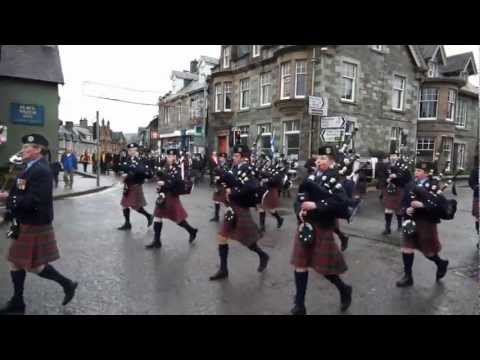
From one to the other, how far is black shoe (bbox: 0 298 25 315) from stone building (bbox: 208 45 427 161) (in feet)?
45.9

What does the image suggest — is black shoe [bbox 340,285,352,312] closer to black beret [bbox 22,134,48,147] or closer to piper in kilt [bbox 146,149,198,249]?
piper in kilt [bbox 146,149,198,249]

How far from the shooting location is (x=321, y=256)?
4016 mm

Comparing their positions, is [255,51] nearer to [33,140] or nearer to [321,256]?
[33,140]

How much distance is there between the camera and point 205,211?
444 inches

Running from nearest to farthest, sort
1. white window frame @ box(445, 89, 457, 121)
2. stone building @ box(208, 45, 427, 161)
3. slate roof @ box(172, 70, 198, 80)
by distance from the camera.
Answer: stone building @ box(208, 45, 427, 161), white window frame @ box(445, 89, 457, 121), slate roof @ box(172, 70, 198, 80)

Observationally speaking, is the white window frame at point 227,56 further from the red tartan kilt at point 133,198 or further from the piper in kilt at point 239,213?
the piper in kilt at point 239,213

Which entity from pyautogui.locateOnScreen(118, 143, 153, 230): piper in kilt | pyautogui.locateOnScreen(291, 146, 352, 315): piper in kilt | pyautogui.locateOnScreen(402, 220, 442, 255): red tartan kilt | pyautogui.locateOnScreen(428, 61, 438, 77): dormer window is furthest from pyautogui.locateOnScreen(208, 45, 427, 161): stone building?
pyautogui.locateOnScreen(291, 146, 352, 315): piper in kilt

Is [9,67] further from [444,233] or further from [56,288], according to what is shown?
[444,233]

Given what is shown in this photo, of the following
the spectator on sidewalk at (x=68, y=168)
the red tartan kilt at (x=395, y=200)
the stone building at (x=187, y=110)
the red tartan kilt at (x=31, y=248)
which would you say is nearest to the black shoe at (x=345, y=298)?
the red tartan kilt at (x=31, y=248)

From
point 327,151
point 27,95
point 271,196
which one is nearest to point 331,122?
point 271,196

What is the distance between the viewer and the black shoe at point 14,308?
387cm

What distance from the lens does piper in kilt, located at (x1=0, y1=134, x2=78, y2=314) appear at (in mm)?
3826

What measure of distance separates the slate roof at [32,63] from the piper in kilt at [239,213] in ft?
59.8
